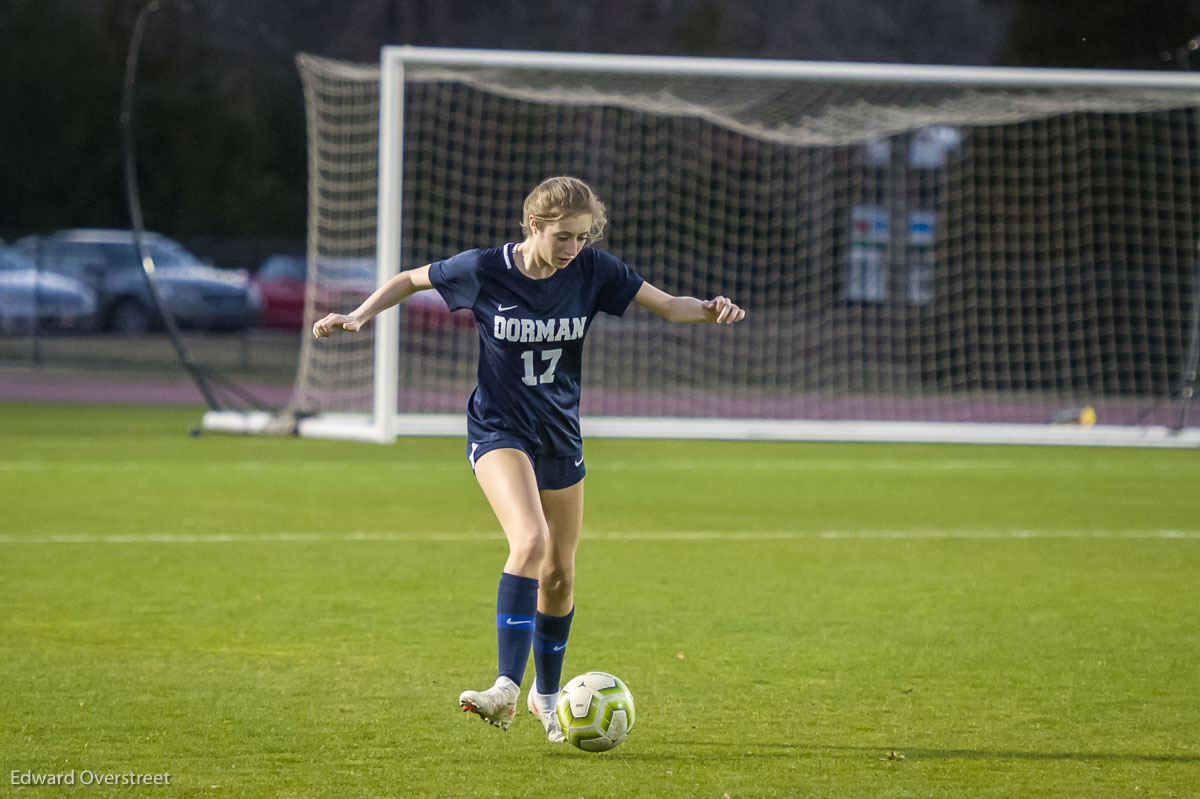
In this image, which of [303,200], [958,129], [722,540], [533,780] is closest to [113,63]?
[303,200]

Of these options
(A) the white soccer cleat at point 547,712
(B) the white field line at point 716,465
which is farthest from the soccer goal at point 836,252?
(A) the white soccer cleat at point 547,712

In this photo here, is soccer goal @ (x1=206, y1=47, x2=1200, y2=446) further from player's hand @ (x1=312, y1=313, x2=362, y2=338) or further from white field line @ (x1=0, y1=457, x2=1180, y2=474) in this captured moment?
player's hand @ (x1=312, y1=313, x2=362, y2=338)

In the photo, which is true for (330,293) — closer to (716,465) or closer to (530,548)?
(716,465)

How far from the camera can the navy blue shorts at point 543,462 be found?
4.95 metres

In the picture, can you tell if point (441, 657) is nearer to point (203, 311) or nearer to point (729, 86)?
point (729, 86)

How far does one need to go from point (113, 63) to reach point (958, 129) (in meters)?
25.3

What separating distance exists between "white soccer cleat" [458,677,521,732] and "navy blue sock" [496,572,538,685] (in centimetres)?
10

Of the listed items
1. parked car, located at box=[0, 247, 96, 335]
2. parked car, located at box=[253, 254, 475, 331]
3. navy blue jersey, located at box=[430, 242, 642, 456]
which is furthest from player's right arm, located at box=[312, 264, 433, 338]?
parked car, located at box=[0, 247, 96, 335]

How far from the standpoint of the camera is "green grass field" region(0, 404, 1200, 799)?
462cm

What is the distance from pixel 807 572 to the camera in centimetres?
826

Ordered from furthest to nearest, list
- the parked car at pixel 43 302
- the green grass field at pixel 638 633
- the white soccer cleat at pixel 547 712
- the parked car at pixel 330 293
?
the parked car at pixel 43 302
the parked car at pixel 330 293
the white soccer cleat at pixel 547 712
the green grass field at pixel 638 633

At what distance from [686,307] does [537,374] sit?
1.90 feet

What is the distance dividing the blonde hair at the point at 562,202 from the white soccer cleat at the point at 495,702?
4.70 ft

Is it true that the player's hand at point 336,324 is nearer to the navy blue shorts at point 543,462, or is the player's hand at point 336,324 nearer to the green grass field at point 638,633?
the navy blue shorts at point 543,462
